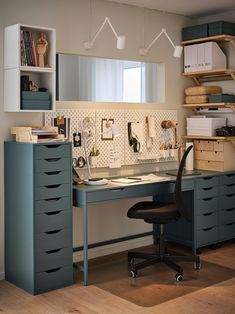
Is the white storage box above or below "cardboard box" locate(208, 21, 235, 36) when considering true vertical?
below

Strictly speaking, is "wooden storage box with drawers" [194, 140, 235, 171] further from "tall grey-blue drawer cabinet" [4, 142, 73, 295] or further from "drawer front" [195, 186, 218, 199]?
"tall grey-blue drawer cabinet" [4, 142, 73, 295]

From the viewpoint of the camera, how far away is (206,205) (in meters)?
4.70

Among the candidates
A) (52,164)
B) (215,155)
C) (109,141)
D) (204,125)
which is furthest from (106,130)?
(215,155)

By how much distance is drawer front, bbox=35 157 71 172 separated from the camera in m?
3.67

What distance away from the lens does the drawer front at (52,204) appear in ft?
12.1

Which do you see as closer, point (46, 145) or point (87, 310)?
point (87, 310)

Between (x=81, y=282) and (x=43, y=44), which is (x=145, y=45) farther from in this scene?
(x=81, y=282)

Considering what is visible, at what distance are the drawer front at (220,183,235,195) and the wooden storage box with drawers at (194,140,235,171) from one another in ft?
0.56

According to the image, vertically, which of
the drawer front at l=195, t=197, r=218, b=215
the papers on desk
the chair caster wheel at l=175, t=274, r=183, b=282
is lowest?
the chair caster wheel at l=175, t=274, r=183, b=282

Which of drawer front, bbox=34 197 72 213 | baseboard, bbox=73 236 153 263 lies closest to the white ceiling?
drawer front, bbox=34 197 72 213

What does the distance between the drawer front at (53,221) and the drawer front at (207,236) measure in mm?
1409

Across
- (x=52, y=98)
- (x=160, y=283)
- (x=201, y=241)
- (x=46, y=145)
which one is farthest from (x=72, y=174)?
(x=201, y=241)

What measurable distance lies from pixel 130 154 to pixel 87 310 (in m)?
1.79

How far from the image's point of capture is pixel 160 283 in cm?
393
